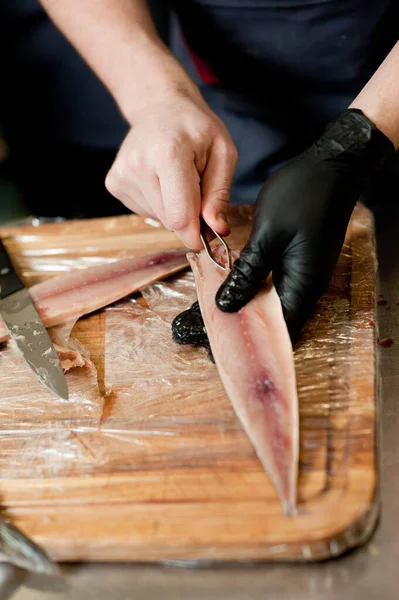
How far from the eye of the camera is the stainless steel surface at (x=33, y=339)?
131cm

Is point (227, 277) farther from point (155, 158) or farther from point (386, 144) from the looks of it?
point (386, 144)

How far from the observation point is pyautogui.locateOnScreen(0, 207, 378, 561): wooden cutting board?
3.27ft

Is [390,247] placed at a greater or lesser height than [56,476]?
lesser

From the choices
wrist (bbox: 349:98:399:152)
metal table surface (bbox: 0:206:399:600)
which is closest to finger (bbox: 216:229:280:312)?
wrist (bbox: 349:98:399:152)

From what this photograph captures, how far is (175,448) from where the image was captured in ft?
3.77

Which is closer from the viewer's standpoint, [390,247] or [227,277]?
[227,277]

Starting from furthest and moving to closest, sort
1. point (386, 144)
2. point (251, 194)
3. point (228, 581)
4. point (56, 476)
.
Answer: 1. point (251, 194)
2. point (386, 144)
3. point (56, 476)
4. point (228, 581)

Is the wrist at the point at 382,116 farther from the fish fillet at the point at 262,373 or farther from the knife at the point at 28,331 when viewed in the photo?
the knife at the point at 28,331

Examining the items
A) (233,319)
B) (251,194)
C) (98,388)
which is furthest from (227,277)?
(251,194)

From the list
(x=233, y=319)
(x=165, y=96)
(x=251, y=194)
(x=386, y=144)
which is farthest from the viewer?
(x=251, y=194)

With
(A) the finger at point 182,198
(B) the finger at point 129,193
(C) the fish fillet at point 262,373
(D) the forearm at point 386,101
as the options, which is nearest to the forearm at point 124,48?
(B) the finger at point 129,193

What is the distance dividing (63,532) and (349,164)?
96 cm

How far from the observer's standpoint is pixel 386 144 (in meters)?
1.40

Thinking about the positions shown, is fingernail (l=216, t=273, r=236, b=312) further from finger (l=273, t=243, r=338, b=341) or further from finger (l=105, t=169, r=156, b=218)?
finger (l=105, t=169, r=156, b=218)
